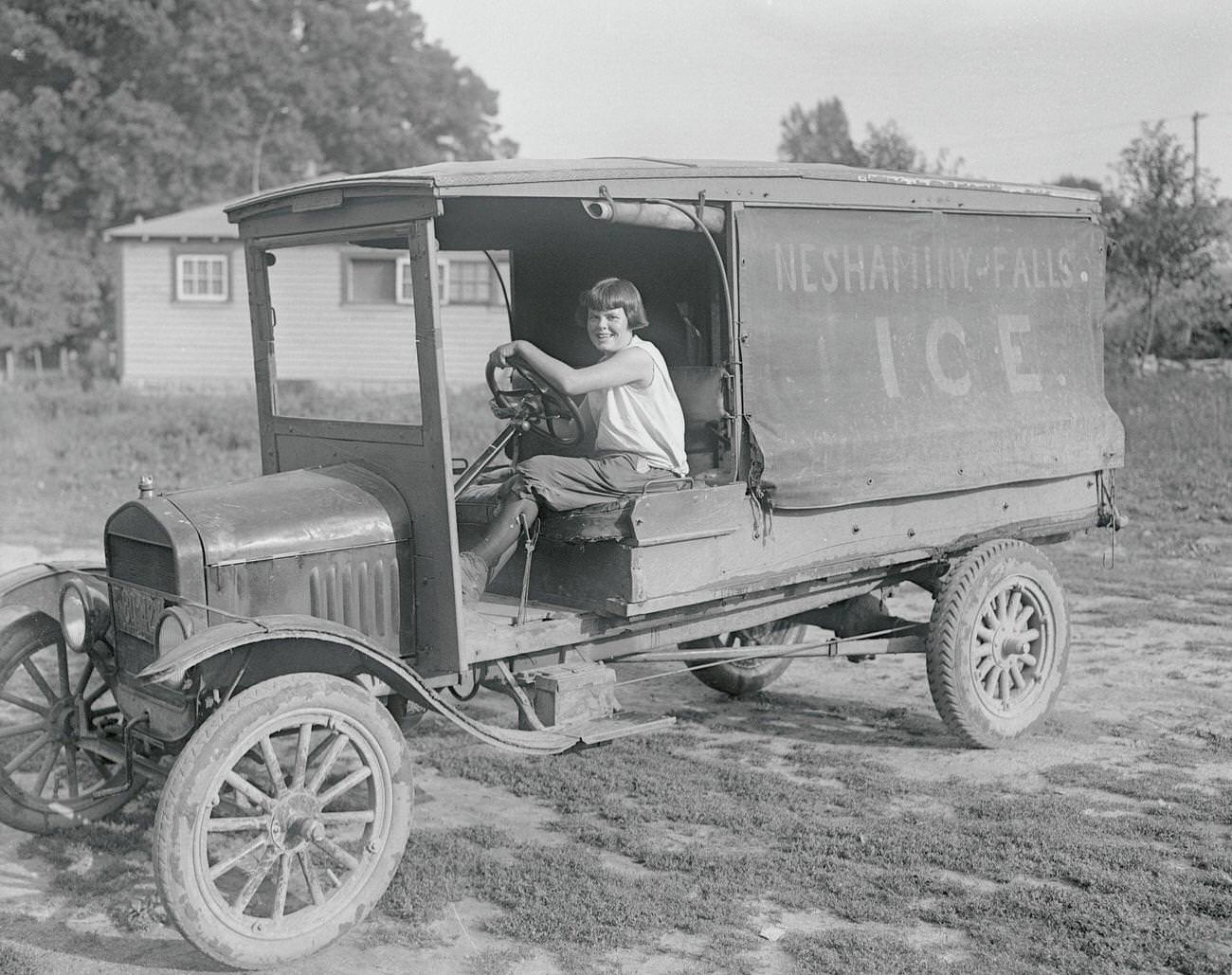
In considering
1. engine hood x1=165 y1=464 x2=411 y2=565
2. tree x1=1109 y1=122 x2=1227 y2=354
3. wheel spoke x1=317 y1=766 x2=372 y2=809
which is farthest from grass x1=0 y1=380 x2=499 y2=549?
tree x1=1109 y1=122 x2=1227 y2=354

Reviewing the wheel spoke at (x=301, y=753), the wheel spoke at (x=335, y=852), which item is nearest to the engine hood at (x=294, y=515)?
the wheel spoke at (x=301, y=753)

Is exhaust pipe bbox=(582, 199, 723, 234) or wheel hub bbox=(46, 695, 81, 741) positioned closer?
exhaust pipe bbox=(582, 199, 723, 234)

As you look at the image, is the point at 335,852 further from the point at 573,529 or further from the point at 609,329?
the point at 609,329

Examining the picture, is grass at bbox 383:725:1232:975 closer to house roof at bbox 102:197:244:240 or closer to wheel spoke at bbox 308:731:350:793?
wheel spoke at bbox 308:731:350:793

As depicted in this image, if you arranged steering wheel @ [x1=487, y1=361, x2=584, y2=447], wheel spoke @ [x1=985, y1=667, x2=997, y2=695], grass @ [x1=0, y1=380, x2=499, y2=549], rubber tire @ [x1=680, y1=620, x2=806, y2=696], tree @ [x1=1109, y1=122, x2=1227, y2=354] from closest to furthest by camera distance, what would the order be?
steering wheel @ [x1=487, y1=361, x2=584, y2=447] → wheel spoke @ [x1=985, y1=667, x2=997, y2=695] → rubber tire @ [x1=680, y1=620, x2=806, y2=696] → grass @ [x1=0, y1=380, x2=499, y2=549] → tree @ [x1=1109, y1=122, x2=1227, y2=354]

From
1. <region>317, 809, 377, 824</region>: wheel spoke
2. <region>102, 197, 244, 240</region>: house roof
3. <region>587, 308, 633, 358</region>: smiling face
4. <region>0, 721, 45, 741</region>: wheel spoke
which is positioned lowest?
<region>317, 809, 377, 824</region>: wheel spoke

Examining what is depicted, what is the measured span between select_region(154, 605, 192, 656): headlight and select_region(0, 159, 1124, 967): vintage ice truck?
0.5 inches

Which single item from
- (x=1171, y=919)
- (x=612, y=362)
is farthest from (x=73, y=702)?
(x=1171, y=919)

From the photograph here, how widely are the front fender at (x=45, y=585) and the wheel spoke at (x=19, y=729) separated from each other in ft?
1.30

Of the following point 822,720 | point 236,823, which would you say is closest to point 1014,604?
point 822,720

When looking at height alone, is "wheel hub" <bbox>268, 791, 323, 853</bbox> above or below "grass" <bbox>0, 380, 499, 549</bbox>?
below

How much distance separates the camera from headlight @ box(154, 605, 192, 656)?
417 cm

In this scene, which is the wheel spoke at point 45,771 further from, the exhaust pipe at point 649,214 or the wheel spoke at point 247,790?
the exhaust pipe at point 649,214

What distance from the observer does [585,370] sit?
4.92 metres
